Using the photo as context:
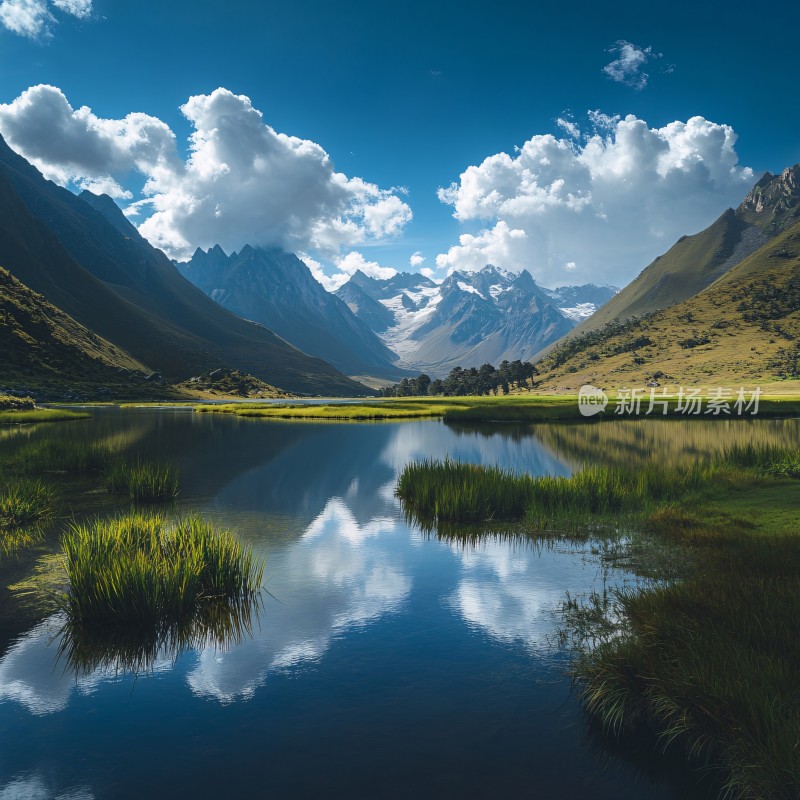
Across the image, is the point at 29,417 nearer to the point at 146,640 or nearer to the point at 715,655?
the point at 146,640

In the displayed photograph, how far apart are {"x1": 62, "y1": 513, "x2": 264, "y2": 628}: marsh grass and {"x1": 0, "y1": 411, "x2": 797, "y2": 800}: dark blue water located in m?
1.02

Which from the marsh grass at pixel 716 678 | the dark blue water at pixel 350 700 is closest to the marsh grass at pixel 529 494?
the dark blue water at pixel 350 700

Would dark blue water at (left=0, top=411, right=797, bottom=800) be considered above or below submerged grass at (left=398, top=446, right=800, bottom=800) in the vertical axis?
below

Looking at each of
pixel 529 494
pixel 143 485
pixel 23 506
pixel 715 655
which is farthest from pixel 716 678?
pixel 143 485

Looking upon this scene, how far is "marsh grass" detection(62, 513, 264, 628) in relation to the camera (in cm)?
1331

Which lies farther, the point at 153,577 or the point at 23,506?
the point at 23,506

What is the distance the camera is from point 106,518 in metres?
23.8

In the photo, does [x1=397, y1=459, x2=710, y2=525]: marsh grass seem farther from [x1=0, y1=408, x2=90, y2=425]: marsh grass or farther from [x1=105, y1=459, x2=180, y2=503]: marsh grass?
[x1=0, y1=408, x2=90, y2=425]: marsh grass

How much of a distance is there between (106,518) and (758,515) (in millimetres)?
29178

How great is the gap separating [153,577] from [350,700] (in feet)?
21.5

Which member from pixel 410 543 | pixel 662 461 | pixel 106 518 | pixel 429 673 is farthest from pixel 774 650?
pixel 662 461

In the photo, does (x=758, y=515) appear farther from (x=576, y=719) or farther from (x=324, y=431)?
(x=324, y=431)

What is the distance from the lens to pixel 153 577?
45.1 ft

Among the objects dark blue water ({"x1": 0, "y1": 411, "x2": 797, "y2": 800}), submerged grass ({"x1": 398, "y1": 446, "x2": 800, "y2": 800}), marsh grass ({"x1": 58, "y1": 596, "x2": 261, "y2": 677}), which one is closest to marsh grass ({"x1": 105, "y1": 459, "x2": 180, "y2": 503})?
dark blue water ({"x1": 0, "y1": 411, "x2": 797, "y2": 800})
